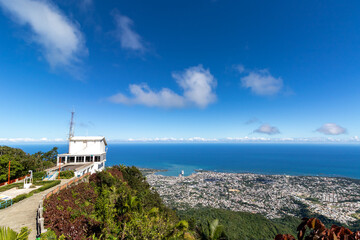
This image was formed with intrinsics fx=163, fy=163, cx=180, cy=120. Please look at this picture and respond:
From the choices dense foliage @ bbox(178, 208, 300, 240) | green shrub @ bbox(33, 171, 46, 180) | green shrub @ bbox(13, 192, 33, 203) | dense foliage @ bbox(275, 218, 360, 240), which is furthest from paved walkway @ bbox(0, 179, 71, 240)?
dense foliage @ bbox(178, 208, 300, 240)

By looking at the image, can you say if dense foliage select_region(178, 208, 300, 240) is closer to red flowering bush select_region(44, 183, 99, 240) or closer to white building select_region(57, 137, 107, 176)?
red flowering bush select_region(44, 183, 99, 240)

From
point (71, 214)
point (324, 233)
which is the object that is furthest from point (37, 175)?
point (324, 233)

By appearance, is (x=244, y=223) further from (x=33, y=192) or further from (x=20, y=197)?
(x=20, y=197)

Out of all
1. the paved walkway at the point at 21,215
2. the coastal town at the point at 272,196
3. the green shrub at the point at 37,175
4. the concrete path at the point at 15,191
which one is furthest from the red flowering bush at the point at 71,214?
the coastal town at the point at 272,196

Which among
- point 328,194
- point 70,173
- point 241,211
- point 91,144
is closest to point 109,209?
point 70,173

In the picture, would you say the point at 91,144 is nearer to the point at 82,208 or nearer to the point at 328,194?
the point at 82,208
